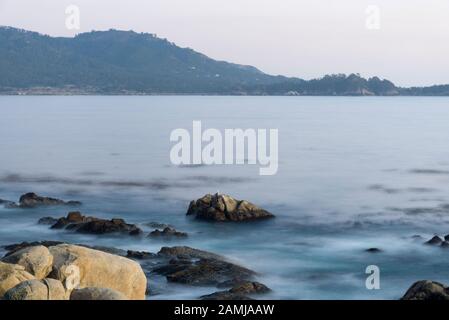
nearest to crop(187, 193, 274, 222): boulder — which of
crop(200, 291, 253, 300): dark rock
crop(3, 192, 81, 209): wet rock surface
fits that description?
crop(3, 192, 81, 209): wet rock surface

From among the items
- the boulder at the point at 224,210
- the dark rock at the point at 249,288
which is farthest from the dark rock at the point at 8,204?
the dark rock at the point at 249,288

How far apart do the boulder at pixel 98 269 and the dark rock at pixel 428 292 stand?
31.8 ft

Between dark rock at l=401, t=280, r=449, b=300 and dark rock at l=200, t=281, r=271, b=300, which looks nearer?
dark rock at l=401, t=280, r=449, b=300

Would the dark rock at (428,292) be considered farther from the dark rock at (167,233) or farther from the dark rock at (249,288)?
the dark rock at (167,233)

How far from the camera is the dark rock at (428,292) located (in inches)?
1000

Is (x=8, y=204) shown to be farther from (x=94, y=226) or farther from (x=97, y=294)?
(x=97, y=294)

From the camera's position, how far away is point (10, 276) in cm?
2103

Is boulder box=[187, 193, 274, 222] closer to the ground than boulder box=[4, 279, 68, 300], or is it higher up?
closer to the ground

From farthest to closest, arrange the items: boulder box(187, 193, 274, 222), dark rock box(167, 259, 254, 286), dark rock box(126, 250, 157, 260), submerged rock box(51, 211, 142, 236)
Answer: boulder box(187, 193, 274, 222), submerged rock box(51, 211, 142, 236), dark rock box(126, 250, 157, 260), dark rock box(167, 259, 254, 286)

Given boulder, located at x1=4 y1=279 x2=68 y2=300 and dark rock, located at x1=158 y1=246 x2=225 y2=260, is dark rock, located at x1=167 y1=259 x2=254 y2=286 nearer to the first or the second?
dark rock, located at x1=158 y1=246 x2=225 y2=260

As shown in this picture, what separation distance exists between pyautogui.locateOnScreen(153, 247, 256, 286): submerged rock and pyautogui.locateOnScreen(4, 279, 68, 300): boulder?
10447 millimetres

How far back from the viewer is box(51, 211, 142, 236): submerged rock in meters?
39.6
